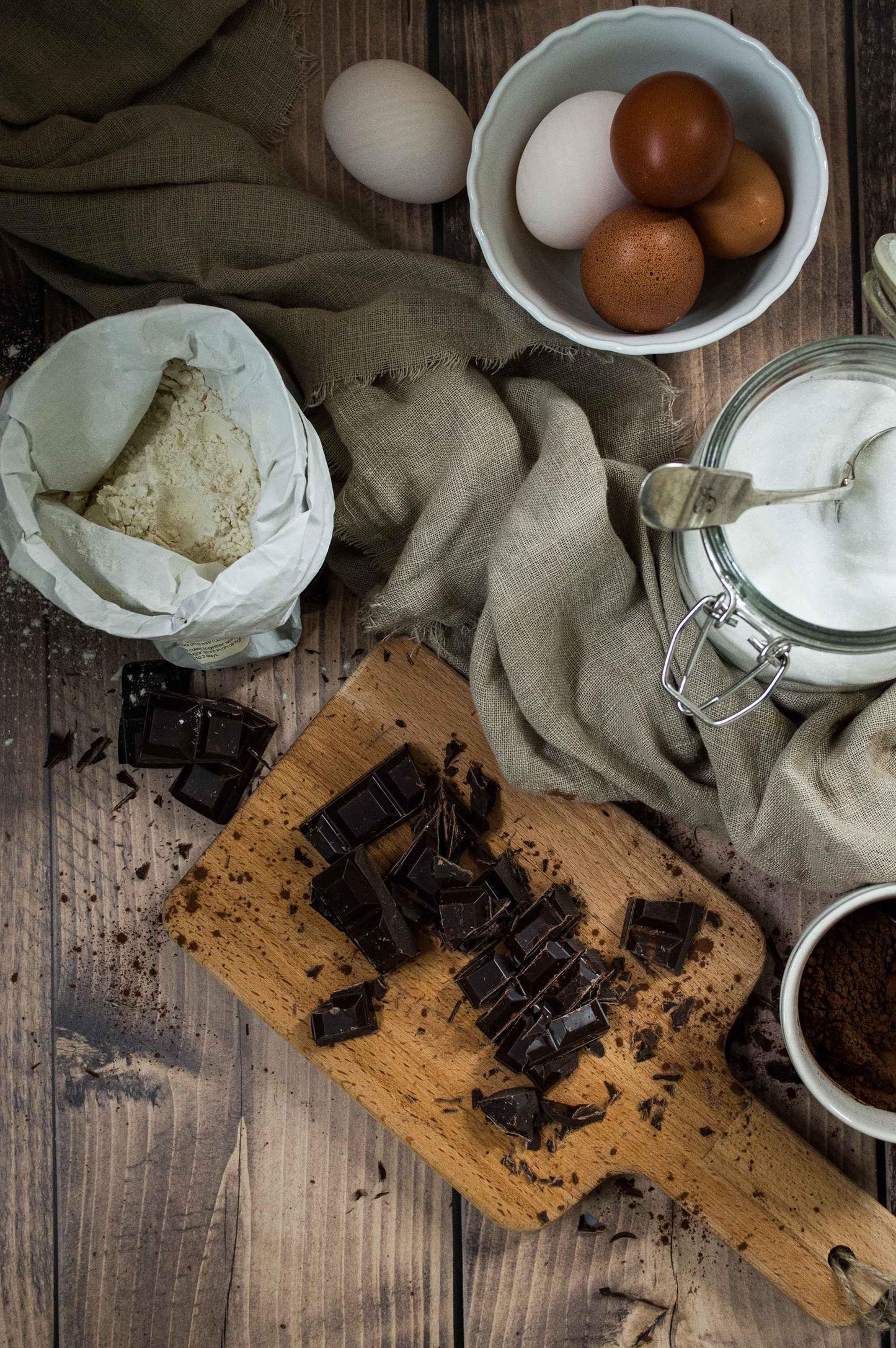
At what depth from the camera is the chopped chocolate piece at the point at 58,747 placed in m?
1.08

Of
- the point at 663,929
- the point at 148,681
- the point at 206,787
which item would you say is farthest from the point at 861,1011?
the point at 148,681

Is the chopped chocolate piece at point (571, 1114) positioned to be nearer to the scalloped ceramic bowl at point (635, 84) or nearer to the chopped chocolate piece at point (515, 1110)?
the chopped chocolate piece at point (515, 1110)

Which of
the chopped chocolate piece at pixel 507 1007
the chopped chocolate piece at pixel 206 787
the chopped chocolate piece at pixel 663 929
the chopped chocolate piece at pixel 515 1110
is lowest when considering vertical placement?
the chopped chocolate piece at pixel 515 1110

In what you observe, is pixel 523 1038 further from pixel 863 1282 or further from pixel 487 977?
pixel 863 1282

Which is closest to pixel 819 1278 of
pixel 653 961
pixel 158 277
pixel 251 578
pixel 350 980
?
pixel 653 961

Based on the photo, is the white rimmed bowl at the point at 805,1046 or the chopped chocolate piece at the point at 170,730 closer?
the white rimmed bowl at the point at 805,1046

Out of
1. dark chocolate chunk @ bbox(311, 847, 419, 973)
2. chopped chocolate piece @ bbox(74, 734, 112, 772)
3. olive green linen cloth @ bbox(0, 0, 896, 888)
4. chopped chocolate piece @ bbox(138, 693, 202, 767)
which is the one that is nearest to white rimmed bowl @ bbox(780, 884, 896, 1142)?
olive green linen cloth @ bbox(0, 0, 896, 888)

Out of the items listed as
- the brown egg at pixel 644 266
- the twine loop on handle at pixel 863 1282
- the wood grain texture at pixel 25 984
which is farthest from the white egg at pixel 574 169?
the twine loop on handle at pixel 863 1282

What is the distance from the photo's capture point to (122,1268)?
111 centimetres

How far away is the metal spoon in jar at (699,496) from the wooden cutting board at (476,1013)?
0.40m

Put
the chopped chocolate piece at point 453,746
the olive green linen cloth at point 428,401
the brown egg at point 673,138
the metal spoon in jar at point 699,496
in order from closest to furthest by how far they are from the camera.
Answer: the metal spoon in jar at point 699,496
the brown egg at point 673,138
the olive green linen cloth at point 428,401
the chopped chocolate piece at point 453,746

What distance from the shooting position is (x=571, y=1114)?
1.00 meters

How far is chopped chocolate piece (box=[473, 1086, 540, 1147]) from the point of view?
98 cm

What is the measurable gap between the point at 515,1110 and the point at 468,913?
0.65ft
